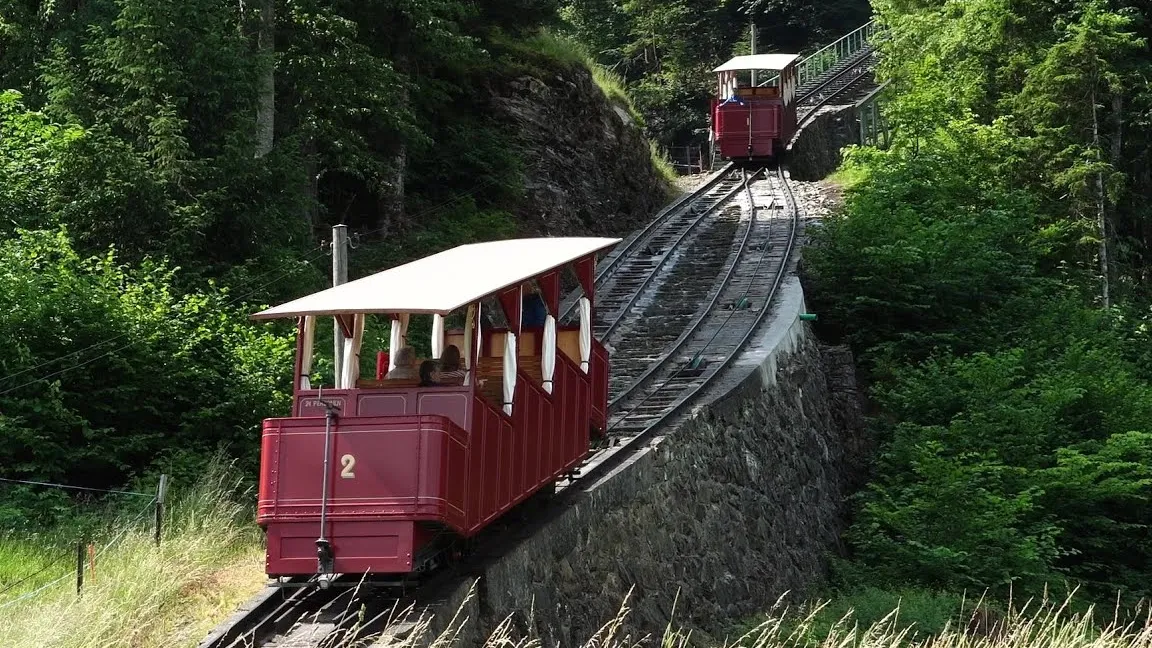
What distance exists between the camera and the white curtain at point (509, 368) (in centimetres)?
1470

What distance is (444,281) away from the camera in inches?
567

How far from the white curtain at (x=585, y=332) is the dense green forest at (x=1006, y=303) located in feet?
18.1

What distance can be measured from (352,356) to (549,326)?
2171 mm

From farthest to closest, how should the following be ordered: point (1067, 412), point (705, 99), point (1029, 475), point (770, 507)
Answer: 1. point (705, 99)
2. point (1067, 412)
3. point (1029, 475)
4. point (770, 507)

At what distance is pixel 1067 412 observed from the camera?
85.9 ft

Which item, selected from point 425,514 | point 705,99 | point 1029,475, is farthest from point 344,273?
point 705,99

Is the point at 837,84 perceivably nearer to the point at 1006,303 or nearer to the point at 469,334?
the point at 1006,303

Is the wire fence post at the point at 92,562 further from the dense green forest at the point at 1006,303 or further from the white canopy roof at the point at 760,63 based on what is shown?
the white canopy roof at the point at 760,63

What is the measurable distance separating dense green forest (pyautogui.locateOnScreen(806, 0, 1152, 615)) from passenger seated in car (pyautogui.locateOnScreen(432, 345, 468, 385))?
776cm

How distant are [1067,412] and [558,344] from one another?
37.8 ft

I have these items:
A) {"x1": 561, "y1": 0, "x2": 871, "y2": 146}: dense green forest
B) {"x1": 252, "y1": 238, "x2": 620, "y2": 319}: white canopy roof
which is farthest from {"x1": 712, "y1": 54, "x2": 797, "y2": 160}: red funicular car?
{"x1": 252, "y1": 238, "x2": 620, "y2": 319}: white canopy roof

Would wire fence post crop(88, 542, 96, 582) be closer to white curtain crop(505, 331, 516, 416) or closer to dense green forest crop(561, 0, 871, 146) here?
white curtain crop(505, 331, 516, 416)

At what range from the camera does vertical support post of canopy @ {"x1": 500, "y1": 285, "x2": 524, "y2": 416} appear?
1471 cm

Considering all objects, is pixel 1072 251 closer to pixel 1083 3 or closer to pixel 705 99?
pixel 1083 3
